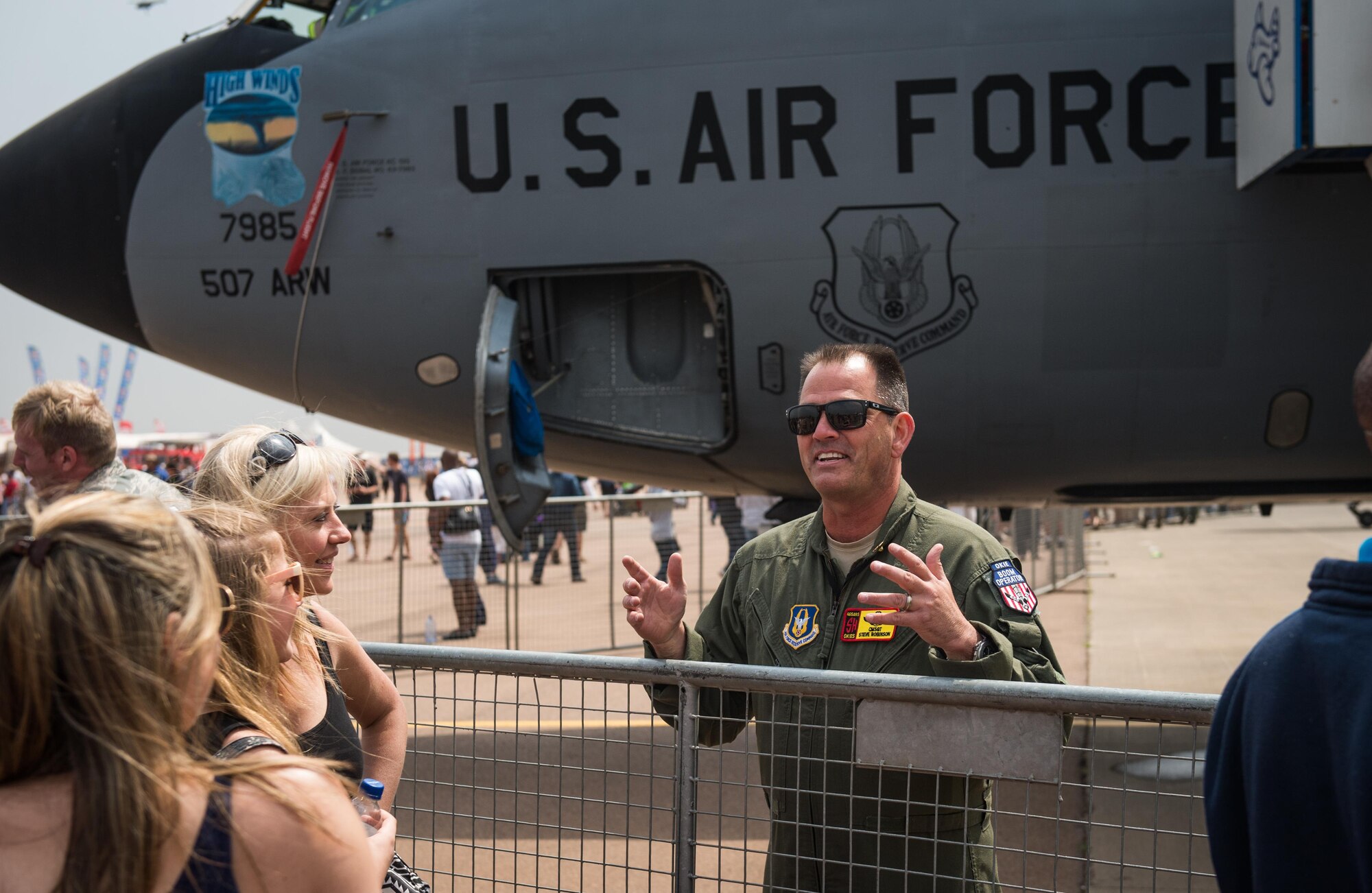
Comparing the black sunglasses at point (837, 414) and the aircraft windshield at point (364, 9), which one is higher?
the aircraft windshield at point (364, 9)

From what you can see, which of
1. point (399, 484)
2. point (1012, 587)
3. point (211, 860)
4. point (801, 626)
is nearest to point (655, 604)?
point (801, 626)

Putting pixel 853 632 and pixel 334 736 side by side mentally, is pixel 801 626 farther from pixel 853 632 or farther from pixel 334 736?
pixel 334 736

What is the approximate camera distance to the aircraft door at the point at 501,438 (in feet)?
18.3

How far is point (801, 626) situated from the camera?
283 centimetres

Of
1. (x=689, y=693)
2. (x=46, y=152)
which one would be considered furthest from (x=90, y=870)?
(x=46, y=152)

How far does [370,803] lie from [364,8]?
5.06m

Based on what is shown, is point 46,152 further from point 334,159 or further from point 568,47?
point 568,47

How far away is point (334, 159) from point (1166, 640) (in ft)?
27.3

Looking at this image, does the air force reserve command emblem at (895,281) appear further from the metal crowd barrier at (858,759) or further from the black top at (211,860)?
the black top at (211,860)

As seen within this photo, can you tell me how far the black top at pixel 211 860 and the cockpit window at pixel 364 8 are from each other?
5259 mm

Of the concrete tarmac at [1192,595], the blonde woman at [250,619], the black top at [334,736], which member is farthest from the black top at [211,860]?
the concrete tarmac at [1192,595]

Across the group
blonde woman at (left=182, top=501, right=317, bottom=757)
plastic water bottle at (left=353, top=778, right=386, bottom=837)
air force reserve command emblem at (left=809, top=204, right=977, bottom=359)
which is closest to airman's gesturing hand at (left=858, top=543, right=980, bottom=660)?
plastic water bottle at (left=353, top=778, right=386, bottom=837)

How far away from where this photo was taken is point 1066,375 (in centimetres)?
553

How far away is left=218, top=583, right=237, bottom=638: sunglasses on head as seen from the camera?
5.64 feet
